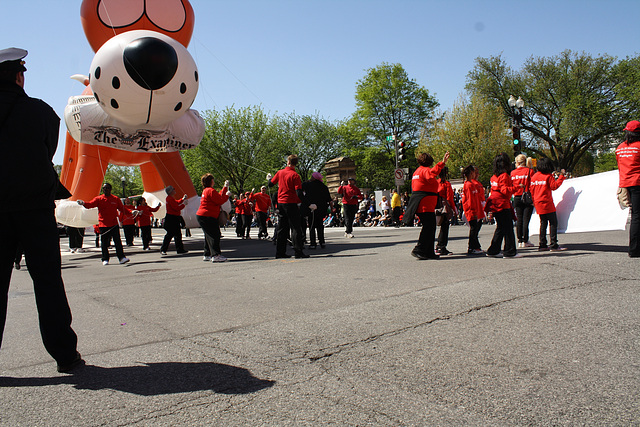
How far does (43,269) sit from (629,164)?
718 centimetres

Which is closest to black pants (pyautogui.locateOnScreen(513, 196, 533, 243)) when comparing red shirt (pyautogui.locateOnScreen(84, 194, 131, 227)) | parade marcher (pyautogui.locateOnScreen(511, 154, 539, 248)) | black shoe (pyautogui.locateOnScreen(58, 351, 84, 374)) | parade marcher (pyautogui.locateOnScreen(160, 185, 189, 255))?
parade marcher (pyautogui.locateOnScreen(511, 154, 539, 248))

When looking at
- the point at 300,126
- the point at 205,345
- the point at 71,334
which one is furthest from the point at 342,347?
the point at 300,126

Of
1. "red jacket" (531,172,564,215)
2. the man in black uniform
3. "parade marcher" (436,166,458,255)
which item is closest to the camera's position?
the man in black uniform

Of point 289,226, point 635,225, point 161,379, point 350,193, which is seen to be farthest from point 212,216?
point 635,225

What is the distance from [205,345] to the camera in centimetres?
364

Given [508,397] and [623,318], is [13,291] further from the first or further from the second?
[623,318]

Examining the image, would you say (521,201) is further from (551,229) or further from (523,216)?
(551,229)

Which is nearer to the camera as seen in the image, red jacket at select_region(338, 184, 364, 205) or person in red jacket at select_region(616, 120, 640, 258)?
person in red jacket at select_region(616, 120, 640, 258)

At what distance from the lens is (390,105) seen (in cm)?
4756

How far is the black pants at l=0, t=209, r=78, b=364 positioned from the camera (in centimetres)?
314

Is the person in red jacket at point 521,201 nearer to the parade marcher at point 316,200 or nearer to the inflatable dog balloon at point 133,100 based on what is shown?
the parade marcher at point 316,200

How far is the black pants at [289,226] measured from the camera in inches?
365

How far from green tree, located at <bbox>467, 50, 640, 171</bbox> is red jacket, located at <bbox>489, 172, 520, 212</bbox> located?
38.5m

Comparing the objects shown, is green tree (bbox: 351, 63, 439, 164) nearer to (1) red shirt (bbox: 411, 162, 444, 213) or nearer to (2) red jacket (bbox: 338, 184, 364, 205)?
(2) red jacket (bbox: 338, 184, 364, 205)
